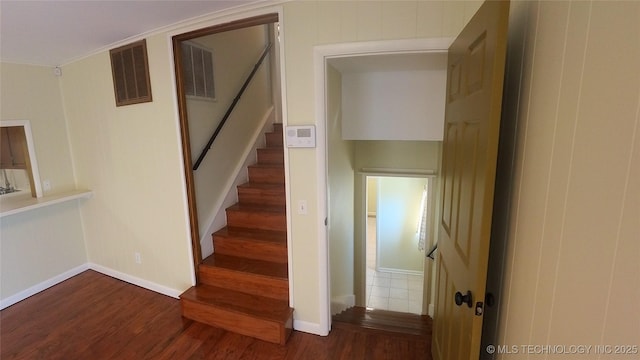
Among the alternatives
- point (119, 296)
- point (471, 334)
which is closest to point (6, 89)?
point (119, 296)

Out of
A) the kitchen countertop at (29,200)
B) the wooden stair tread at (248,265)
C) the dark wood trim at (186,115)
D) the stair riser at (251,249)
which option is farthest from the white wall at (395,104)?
the kitchen countertop at (29,200)

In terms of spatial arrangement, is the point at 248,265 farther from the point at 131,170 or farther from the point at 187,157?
the point at 131,170

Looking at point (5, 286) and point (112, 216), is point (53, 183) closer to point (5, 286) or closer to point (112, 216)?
point (112, 216)

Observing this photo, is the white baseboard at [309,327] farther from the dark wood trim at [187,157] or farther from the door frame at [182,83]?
the dark wood trim at [187,157]

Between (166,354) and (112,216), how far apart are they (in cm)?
172

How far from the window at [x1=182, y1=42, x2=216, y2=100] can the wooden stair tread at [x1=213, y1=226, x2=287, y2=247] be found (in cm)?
136

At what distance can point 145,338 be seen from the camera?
224 cm

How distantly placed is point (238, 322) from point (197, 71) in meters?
2.28

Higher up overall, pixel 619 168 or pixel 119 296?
pixel 619 168

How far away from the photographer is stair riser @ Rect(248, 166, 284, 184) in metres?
3.32

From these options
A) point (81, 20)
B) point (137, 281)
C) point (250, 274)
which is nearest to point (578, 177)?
point (250, 274)

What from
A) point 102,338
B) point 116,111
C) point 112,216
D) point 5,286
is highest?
point 116,111

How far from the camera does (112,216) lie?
305 cm

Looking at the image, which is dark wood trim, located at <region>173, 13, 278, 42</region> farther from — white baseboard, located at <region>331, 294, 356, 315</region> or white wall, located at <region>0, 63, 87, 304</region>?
white baseboard, located at <region>331, 294, 356, 315</region>
